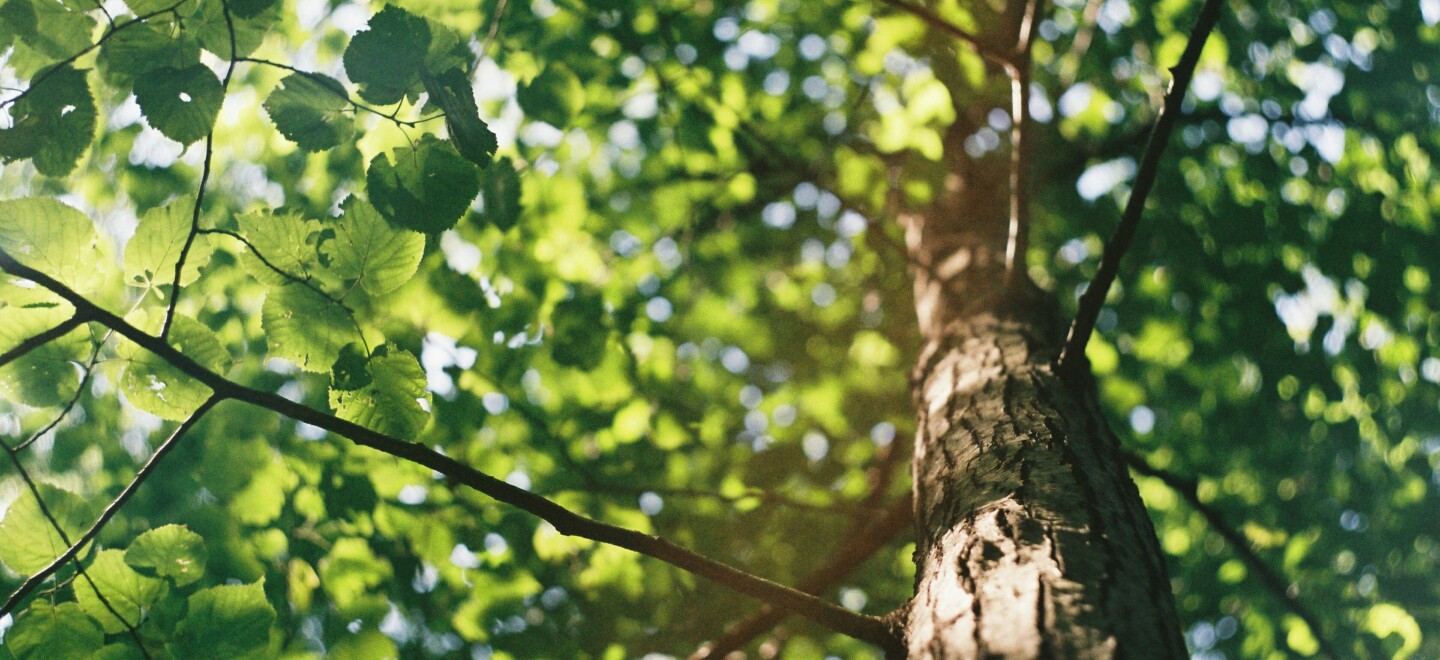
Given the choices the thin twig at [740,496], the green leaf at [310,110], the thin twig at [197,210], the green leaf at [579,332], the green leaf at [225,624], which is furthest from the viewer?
the green leaf at [579,332]

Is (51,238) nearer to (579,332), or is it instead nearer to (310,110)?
(310,110)

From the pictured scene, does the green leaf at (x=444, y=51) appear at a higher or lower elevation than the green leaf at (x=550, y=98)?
lower

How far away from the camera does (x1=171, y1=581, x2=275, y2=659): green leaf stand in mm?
1321

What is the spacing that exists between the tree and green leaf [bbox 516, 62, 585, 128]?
0.01 metres

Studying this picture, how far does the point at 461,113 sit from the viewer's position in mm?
1136

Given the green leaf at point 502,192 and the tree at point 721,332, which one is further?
the green leaf at point 502,192

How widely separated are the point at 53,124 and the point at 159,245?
0.28m

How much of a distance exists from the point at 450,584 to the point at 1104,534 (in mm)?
2072

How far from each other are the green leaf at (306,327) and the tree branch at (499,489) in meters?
0.14

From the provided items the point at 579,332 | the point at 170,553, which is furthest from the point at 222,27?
the point at 579,332

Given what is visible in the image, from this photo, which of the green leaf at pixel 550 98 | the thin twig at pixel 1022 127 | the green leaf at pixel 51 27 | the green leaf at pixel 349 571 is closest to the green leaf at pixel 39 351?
the green leaf at pixel 51 27

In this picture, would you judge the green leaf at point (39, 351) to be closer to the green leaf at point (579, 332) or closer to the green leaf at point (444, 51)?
the green leaf at point (444, 51)

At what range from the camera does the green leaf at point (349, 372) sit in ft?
3.98

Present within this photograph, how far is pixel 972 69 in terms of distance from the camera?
2715mm
